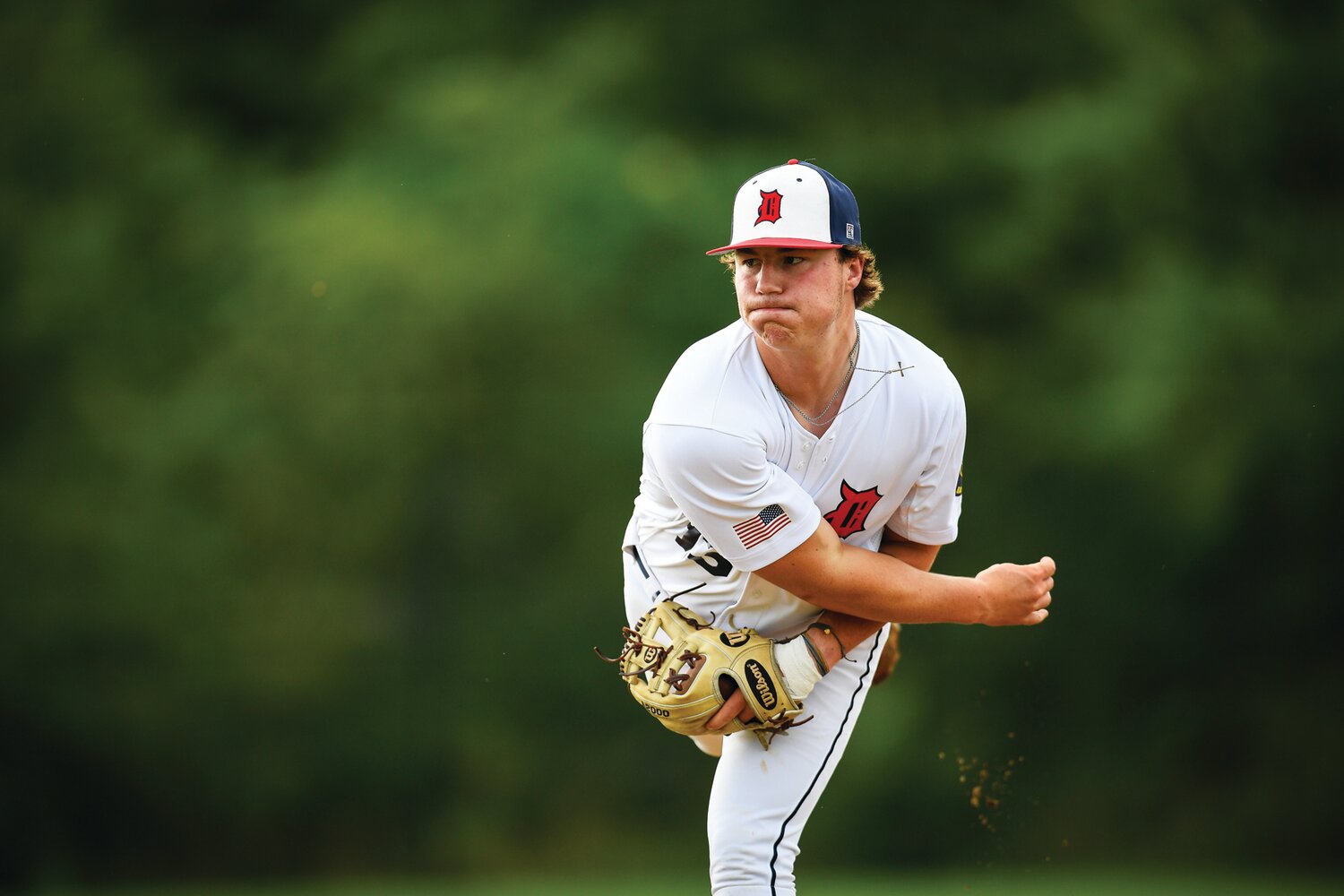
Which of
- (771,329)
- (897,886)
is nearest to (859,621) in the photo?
(771,329)

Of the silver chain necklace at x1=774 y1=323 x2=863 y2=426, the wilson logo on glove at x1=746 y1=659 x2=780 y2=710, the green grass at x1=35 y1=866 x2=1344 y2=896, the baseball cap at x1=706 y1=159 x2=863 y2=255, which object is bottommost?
the green grass at x1=35 y1=866 x2=1344 y2=896

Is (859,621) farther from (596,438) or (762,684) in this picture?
(596,438)

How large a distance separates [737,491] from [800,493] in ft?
0.53

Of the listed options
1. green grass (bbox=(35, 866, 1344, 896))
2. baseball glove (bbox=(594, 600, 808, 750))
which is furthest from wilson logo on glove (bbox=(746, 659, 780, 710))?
green grass (bbox=(35, 866, 1344, 896))

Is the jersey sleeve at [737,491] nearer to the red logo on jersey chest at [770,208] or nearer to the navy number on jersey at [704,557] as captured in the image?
the navy number on jersey at [704,557]

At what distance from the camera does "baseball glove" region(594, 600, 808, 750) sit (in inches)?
143

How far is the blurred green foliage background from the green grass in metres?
0.21

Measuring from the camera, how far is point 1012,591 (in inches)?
147

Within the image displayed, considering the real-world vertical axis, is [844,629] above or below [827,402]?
below

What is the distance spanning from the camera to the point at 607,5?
9.20 metres

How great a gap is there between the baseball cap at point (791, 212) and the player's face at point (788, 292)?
38 millimetres

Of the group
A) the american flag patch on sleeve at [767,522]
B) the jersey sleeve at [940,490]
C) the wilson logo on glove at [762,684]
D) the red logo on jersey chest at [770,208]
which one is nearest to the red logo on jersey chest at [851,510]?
the jersey sleeve at [940,490]

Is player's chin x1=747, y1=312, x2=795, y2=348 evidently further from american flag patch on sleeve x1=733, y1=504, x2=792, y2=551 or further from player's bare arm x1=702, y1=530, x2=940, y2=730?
player's bare arm x1=702, y1=530, x2=940, y2=730

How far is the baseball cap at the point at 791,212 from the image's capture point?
3418mm
